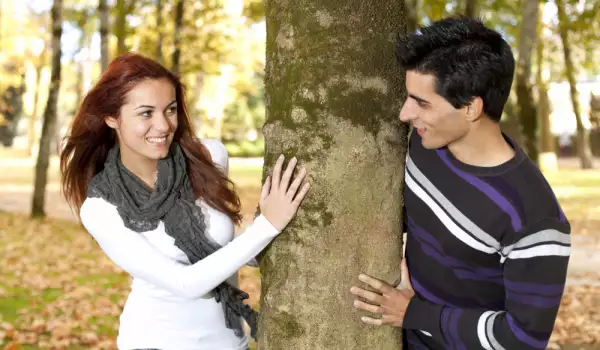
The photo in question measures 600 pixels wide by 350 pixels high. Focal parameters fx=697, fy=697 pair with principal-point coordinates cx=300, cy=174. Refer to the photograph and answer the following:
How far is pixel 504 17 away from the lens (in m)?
26.0

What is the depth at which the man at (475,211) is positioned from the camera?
2.04 meters

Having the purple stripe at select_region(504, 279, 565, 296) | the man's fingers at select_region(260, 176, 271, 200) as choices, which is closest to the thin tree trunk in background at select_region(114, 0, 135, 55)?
the man's fingers at select_region(260, 176, 271, 200)

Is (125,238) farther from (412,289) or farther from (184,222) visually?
(412,289)

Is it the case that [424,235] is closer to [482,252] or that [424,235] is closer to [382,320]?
[482,252]

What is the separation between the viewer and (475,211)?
2148 mm

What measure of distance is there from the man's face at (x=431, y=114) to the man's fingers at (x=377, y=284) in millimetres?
514

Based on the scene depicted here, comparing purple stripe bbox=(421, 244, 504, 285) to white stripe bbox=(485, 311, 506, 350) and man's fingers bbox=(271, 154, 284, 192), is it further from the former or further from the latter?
man's fingers bbox=(271, 154, 284, 192)

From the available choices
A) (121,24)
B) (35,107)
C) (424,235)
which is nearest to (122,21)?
(121,24)

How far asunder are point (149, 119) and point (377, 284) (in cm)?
113

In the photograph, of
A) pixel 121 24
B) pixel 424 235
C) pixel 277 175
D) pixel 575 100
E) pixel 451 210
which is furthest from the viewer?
pixel 575 100

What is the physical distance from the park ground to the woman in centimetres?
383

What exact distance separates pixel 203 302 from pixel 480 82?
1472 mm

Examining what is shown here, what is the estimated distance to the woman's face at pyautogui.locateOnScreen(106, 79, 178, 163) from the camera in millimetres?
2789

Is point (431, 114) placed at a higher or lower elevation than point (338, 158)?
higher
